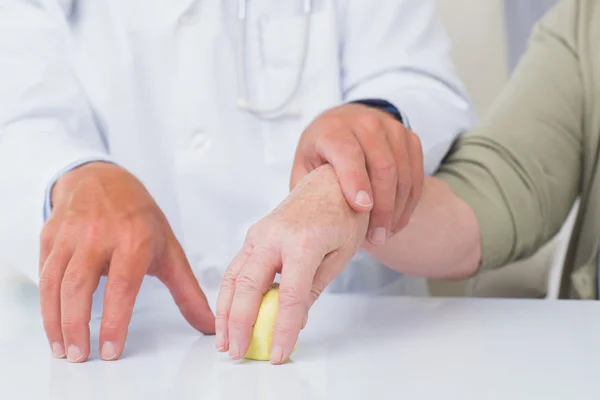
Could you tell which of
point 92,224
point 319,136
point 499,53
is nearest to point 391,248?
point 319,136

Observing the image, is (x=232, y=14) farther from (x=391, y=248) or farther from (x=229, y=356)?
(x=229, y=356)

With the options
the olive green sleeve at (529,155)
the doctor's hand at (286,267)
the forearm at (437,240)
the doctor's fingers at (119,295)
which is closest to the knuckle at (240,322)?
the doctor's hand at (286,267)

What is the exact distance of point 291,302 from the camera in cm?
50

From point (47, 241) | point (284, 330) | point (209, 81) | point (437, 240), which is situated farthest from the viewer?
point (209, 81)

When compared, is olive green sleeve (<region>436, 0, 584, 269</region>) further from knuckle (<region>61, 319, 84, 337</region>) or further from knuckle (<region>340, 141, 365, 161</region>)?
knuckle (<region>61, 319, 84, 337</region>)

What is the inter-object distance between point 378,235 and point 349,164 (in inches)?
2.9

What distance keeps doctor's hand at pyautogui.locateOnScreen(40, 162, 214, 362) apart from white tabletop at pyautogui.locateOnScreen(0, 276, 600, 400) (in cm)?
2

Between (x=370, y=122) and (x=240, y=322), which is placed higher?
(x=370, y=122)

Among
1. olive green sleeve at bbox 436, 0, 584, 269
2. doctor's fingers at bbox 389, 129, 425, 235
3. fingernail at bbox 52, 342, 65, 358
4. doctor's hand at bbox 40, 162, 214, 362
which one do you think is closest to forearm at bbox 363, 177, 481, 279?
olive green sleeve at bbox 436, 0, 584, 269

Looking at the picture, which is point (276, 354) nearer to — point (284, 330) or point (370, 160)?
point (284, 330)

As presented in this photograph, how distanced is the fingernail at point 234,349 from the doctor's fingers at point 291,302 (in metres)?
0.02

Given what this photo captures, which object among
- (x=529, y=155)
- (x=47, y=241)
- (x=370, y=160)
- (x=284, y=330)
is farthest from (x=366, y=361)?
(x=529, y=155)

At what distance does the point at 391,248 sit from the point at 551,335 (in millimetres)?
226

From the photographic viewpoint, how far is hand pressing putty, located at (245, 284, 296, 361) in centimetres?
51
